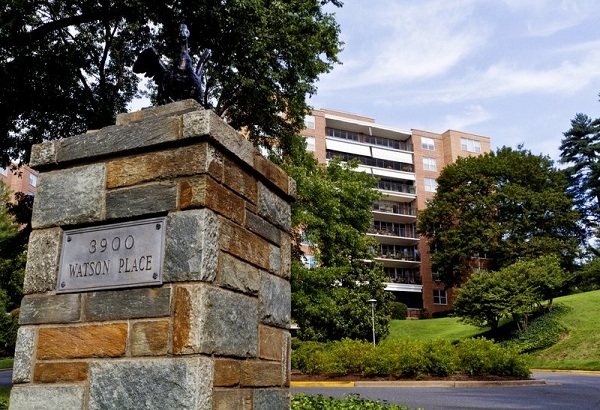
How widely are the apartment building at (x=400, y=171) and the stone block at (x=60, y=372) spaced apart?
4401 cm

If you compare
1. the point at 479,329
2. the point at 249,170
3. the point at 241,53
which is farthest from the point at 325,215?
the point at 249,170

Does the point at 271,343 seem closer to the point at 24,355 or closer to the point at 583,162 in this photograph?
the point at 24,355

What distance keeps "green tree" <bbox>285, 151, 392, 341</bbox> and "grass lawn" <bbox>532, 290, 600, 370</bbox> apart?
862cm

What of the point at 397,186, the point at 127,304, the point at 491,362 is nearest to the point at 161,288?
the point at 127,304

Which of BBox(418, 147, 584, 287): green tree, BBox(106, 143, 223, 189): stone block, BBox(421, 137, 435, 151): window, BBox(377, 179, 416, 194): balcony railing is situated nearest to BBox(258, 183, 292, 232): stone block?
BBox(106, 143, 223, 189): stone block

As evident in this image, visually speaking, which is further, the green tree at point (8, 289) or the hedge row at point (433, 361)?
the green tree at point (8, 289)

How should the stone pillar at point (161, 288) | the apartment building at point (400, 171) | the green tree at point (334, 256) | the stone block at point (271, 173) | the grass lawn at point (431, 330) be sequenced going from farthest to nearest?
the apartment building at point (400, 171) < the grass lawn at point (431, 330) < the green tree at point (334, 256) < the stone block at point (271, 173) < the stone pillar at point (161, 288)

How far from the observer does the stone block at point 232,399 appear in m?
3.00

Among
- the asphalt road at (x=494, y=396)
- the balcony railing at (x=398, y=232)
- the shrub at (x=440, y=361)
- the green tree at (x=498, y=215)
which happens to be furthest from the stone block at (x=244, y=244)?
the balcony railing at (x=398, y=232)

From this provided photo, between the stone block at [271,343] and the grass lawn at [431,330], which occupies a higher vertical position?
the grass lawn at [431,330]

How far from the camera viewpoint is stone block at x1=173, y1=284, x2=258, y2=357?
2.91 m

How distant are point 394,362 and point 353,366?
146cm

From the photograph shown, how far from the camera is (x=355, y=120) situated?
51.1 meters

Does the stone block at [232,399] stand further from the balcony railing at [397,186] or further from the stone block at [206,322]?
the balcony railing at [397,186]
